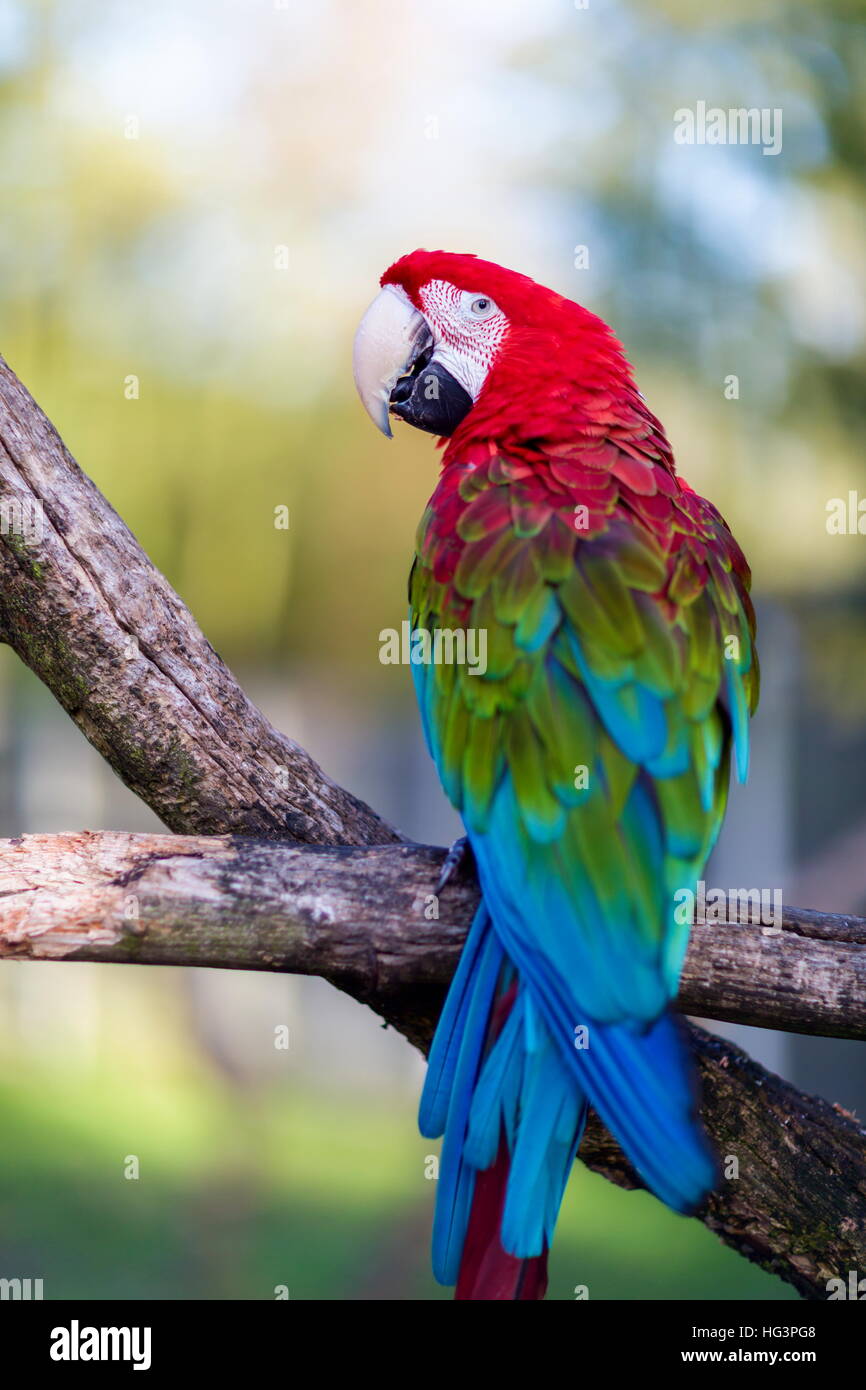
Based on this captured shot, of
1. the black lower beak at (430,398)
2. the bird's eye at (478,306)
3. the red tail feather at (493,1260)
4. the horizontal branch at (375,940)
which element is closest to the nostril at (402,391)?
the black lower beak at (430,398)

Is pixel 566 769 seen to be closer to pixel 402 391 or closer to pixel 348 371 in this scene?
pixel 402 391

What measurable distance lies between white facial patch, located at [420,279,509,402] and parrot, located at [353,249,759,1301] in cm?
9

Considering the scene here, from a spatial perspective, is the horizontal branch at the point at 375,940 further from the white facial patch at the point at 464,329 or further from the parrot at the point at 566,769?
the white facial patch at the point at 464,329

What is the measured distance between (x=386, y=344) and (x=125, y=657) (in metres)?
0.64

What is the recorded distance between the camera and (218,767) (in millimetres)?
1357

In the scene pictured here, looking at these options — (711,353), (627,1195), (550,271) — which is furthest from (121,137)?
(627,1195)

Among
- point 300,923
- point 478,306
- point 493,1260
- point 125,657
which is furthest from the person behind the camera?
point 478,306

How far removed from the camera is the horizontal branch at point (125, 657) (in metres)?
1.30

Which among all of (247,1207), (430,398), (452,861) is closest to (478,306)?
(430,398)

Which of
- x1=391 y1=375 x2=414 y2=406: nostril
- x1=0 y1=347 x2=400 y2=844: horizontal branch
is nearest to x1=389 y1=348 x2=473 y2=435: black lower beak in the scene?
x1=391 y1=375 x2=414 y2=406: nostril

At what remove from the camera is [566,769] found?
107cm

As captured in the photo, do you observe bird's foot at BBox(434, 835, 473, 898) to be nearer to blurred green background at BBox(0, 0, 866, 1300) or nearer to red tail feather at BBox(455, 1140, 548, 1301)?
red tail feather at BBox(455, 1140, 548, 1301)

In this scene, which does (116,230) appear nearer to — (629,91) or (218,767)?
(629,91)
